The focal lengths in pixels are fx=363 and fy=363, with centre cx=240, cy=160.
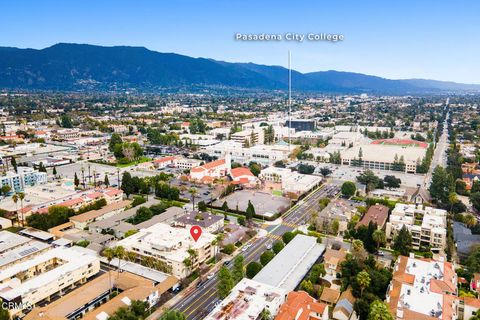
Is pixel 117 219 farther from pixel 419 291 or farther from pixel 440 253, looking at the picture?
pixel 440 253

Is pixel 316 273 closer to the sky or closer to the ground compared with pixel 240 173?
closer to the ground

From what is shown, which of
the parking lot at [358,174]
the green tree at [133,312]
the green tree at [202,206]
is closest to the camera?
the green tree at [133,312]

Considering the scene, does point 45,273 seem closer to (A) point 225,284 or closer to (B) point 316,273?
(A) point 225,284

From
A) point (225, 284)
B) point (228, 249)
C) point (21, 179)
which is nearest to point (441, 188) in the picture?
point (228, 249)

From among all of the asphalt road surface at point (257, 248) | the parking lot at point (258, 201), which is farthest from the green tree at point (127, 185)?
the asphalt road surface at point (257, 248)

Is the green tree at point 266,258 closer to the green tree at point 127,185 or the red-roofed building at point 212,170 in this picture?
the green tree at point 127,185

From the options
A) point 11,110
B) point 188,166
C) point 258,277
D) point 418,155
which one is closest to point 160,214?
point 258,277

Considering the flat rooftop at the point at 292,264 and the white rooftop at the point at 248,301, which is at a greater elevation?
the white rooftop at the point at 248,301

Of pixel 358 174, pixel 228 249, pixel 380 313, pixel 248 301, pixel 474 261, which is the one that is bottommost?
pixel 228 249
